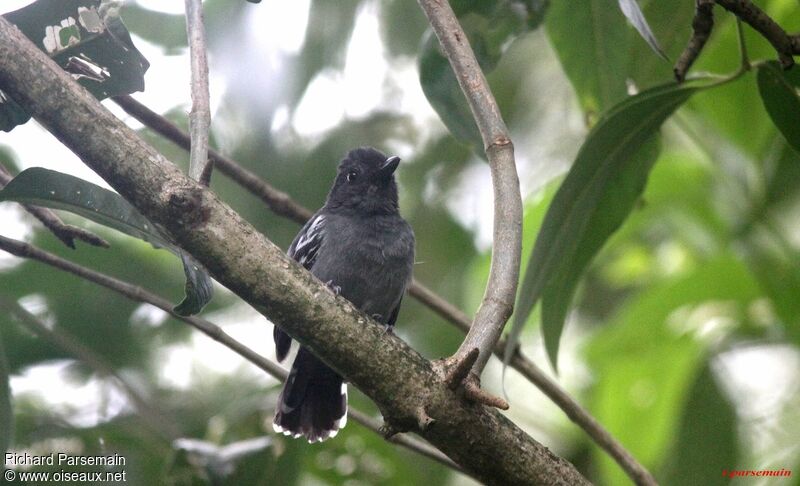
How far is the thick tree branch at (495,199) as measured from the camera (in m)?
1.97

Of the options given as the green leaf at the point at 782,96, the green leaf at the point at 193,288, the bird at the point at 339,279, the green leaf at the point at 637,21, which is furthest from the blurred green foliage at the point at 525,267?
the green leaf at the point at 193,288

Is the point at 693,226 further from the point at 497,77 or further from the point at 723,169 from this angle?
the point at 497,77

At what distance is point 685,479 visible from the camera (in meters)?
3.75

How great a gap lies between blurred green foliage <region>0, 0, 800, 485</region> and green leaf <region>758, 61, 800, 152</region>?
1.82 feet

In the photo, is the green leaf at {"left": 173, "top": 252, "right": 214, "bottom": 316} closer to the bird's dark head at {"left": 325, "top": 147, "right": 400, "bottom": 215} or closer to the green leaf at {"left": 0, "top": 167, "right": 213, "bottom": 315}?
the green leaf at {"left": 0, "top": 167, "right": 213, "bottom": 315}

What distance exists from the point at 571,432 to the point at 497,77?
2.08 m

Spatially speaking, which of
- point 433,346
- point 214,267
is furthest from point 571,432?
point 214,267

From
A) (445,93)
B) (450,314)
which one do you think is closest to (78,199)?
(445,93)

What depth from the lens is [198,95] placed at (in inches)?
82.0

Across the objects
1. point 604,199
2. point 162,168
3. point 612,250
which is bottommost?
point 612,250

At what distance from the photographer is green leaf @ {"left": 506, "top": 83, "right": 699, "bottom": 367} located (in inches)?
102

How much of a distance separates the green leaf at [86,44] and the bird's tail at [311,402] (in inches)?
62.2

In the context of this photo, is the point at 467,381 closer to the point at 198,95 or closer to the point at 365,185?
the point at 198,95

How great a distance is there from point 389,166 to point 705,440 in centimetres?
185
